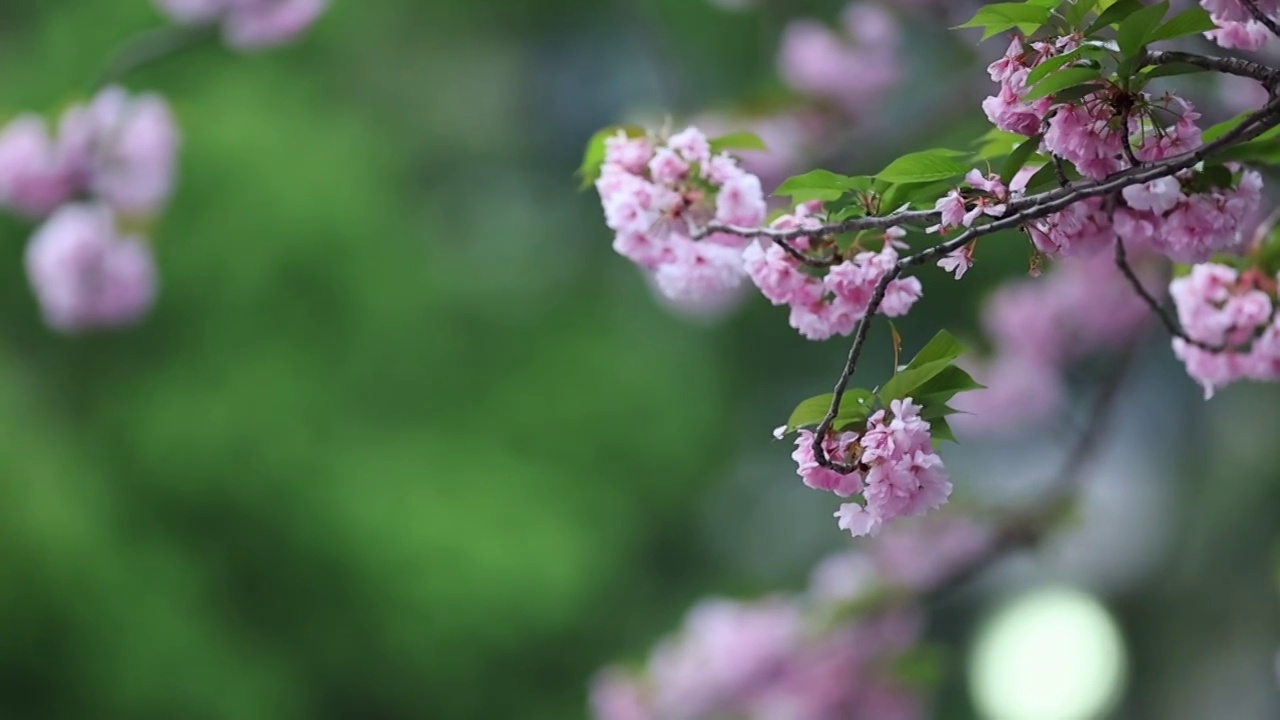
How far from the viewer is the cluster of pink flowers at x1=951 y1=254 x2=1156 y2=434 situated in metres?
2.03

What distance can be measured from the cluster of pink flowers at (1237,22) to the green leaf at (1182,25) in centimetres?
1

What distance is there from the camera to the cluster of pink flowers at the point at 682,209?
1.00 m

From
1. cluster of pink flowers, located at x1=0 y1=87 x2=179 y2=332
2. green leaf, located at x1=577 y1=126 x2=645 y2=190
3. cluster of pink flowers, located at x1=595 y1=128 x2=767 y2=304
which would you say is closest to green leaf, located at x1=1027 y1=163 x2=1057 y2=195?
cluster of pink flowers, located at x1=595 y1=128 x2=767 y2=304

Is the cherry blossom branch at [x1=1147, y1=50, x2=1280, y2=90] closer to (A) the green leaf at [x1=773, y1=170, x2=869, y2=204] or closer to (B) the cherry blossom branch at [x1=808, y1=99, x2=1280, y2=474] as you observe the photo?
(B) the cherry blossom branch at [x1=808, y1=99, x2=1280, y2=474]

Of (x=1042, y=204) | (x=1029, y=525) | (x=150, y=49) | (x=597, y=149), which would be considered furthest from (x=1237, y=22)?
(x=150, y=49)

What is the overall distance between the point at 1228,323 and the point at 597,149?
0.53 metres

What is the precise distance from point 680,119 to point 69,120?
0.98m

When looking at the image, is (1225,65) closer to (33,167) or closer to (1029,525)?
(1029,525)

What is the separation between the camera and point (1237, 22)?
33.5 inches

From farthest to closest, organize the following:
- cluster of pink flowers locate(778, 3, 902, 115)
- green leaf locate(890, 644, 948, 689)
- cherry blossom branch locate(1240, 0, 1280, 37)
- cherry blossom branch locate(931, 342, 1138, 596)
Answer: cluster of pink flowers locate(778, 3, 902, 115) < green leaf locate(890, 644, 948, 689) < cherry blossom branch locate(931, 342, 1138, 596) < cherry blossom branch locate(1240, 0, 1280, 37)

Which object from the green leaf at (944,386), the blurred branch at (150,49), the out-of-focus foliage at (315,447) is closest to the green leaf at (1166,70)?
the green leaf at (944,386)

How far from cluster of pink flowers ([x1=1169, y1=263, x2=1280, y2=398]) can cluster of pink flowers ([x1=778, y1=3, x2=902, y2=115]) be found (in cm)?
135

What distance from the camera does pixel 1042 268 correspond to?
84 cm

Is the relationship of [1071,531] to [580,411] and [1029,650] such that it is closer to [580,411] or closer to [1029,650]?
[580,411]
